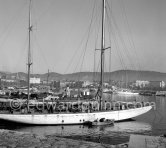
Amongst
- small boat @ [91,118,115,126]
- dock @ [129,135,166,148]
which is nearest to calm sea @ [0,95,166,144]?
small boat @ [91,118,115,126]

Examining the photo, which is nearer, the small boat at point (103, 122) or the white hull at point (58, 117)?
the white hull at point (58, 117)

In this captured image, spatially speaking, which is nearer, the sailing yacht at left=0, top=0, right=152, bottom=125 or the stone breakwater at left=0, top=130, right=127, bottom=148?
the stone breakwater at left=0, top=130, right=127, bottom=148

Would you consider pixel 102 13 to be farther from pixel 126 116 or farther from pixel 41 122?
pixel 41 122

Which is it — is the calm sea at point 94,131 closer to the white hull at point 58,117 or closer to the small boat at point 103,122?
the small boat at point 103,122

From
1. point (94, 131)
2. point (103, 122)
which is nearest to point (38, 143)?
point (94, 131)

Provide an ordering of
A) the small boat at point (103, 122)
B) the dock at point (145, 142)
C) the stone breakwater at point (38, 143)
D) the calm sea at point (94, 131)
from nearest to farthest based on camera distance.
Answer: the dock at point (145, 142) < the stone breakwater at point (38, 143) < the calm sea at point (94, 131) < the small boat at point (103, 122)

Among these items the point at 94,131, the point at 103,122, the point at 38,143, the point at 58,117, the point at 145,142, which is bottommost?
the point at 94,131

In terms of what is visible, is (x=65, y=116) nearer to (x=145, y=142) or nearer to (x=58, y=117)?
(x=58, y=117)

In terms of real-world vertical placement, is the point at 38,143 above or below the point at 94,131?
above

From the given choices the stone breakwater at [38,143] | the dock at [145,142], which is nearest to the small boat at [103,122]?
the stone breakwater at [38,143]

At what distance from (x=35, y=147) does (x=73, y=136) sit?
17947 millimetres

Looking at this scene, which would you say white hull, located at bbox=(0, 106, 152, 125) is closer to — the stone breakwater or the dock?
the stone breakwater

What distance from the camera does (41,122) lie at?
1339 inches

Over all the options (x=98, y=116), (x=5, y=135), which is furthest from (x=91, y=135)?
(x=5, y=135)
